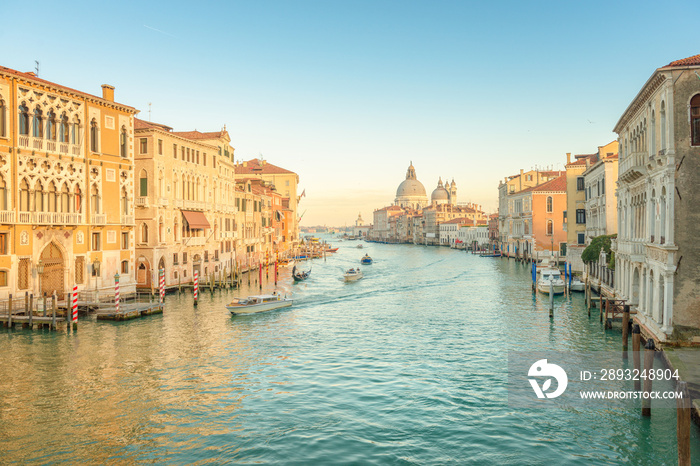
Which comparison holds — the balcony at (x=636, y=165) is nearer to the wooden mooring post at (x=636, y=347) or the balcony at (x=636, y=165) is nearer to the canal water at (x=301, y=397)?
the canal water at (x=301, y=397)

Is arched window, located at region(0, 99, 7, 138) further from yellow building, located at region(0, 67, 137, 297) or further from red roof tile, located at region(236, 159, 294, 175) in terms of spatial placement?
red roof tile, located at region(236, 159, 294, 175)

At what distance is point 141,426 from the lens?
1157 cm

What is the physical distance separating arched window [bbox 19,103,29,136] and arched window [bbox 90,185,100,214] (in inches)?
164

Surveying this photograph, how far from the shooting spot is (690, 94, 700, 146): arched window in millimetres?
15039

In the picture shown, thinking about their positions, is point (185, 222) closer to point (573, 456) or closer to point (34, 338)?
point (34, 338)

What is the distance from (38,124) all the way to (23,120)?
2.55ft

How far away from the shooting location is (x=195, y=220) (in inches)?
1422

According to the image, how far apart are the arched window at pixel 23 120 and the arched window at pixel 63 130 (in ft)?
5.35

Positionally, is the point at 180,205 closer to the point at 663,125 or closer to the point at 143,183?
the point at 143,183

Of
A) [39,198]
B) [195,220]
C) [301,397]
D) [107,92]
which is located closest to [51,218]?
[39,198]

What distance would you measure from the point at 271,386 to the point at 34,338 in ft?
35.7

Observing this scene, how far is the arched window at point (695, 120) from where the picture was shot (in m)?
15.0

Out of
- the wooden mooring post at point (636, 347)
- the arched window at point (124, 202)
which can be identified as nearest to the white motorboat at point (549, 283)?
the wooden mooring post at point (636, 347)

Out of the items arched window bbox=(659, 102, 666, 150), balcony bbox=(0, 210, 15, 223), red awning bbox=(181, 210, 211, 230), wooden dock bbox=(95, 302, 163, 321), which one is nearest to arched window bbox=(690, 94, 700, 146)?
arched window bbox=(659, 102, 666, 150)
